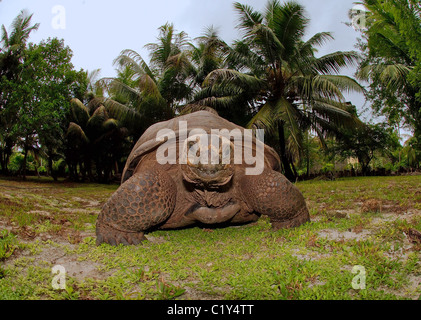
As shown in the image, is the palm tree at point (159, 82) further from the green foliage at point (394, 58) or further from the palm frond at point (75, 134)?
the green foliage at point (394, 58)

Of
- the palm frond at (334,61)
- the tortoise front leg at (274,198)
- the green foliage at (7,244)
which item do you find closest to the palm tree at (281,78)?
the palm frond at (334,61)

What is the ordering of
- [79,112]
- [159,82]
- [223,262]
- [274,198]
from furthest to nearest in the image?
[79,112] < [159,82] < [274,198] < [223,262]

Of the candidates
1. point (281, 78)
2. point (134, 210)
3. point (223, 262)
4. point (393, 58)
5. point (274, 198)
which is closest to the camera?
point (223, 262)

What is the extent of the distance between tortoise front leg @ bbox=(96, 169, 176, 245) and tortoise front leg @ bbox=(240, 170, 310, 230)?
2.40 ft

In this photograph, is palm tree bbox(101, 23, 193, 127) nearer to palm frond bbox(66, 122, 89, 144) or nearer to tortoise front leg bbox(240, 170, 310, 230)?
palm frond bbox(66, 122, 89, 144)

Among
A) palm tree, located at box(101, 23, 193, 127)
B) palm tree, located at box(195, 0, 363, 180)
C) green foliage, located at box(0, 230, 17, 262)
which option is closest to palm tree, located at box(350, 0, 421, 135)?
palm tree, located at box(195, 0, 363, 180)

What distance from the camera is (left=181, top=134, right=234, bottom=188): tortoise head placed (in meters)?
2.05

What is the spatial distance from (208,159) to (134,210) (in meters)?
0.75

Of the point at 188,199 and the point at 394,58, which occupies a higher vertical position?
the point at 394,58

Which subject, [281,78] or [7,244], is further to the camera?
[281,78]

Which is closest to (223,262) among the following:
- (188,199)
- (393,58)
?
(188,199)

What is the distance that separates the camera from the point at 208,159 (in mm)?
2053

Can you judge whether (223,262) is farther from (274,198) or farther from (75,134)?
(75,134)
